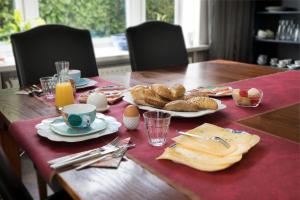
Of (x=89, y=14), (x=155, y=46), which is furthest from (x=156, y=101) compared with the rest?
(x=89, y=14)

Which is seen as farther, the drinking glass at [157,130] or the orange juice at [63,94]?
the orange juice at [63,94]

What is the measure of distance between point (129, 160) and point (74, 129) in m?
0.23

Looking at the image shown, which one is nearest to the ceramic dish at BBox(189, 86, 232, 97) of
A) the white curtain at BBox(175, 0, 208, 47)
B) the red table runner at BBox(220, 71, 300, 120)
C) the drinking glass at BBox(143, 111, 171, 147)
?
the red table runner at BBox(220, 71, 300, 120)

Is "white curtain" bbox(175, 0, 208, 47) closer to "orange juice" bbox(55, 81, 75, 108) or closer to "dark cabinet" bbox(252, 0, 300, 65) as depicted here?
"dark cabinet" bbox(252, 0, 300, 65)

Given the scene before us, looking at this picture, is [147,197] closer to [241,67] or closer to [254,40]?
[241,67]

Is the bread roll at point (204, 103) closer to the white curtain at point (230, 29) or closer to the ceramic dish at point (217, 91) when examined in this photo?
the ceramic dish at point (217, 91)

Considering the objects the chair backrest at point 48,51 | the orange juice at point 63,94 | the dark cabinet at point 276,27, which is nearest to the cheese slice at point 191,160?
the orange juice at point 63,94

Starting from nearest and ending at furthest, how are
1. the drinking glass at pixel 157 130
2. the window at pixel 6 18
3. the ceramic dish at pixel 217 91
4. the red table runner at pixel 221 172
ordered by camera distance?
the red table runner at pixel 221 172, the drinking glass at pixel 157 130, the ceramic dish at pixel 217 91, the window at pixel 6 18

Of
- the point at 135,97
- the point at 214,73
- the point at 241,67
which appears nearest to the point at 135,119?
the point at 135,97

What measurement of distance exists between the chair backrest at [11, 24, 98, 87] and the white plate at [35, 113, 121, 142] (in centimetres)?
75

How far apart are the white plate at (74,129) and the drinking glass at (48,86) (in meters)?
0.37

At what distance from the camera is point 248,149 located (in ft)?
2.72

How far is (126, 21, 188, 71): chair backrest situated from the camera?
207 centimetres

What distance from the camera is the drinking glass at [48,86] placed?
53.7 inches
